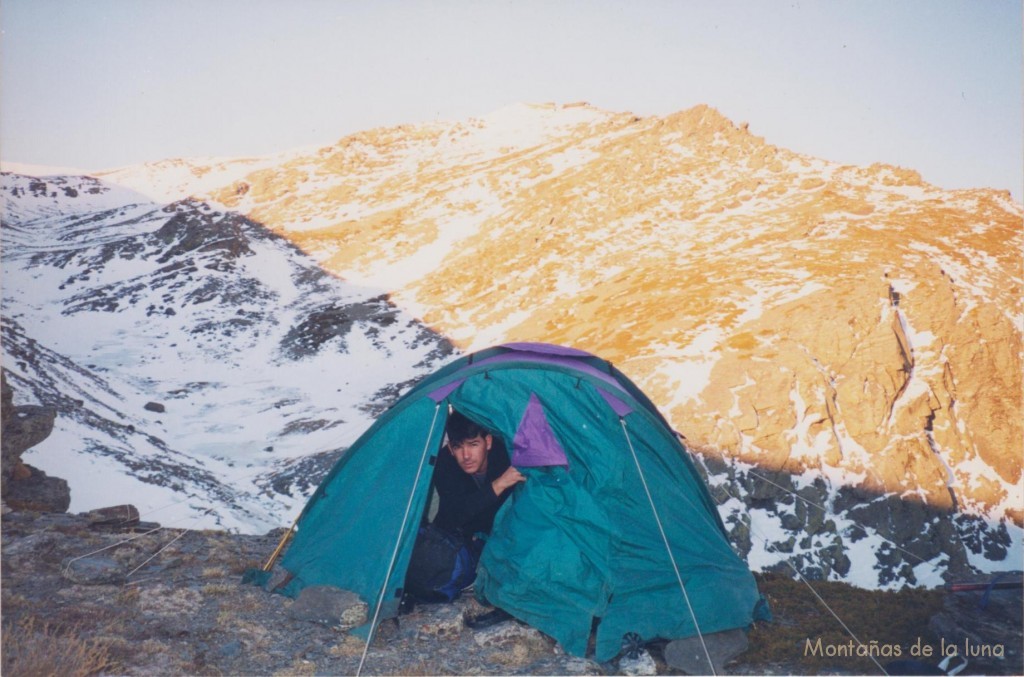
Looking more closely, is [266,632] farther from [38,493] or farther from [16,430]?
[16,430]

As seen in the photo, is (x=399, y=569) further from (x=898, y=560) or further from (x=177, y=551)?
(x=898, y=560)

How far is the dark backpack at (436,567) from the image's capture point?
769 cm

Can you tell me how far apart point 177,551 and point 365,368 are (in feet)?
92.7

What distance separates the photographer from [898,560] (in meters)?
19.5

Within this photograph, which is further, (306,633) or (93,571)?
(93,571)

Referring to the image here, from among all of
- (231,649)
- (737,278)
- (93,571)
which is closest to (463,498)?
(231,649)

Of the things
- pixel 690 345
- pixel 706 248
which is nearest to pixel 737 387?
pixel 690 345

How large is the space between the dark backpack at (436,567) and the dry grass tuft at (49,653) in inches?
122

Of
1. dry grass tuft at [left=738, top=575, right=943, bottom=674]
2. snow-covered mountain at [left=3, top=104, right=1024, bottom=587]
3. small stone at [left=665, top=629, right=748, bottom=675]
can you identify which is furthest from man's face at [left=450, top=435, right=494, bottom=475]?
snow-covered mountain at [left=3, top=104, right=1024, bottom=587]

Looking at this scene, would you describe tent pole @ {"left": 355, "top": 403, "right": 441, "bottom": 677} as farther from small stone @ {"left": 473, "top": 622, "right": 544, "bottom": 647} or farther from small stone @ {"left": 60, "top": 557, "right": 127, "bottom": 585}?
small stone @ {"left": 60, "top": 557, "right": 127, "bottom": 585}

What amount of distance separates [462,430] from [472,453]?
1.03 ft

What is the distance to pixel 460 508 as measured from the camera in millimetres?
7945

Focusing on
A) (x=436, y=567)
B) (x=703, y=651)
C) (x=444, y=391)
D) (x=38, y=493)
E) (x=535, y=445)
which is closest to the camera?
(x=703, y=651)

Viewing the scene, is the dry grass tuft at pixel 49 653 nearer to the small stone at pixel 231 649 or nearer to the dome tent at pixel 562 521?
the small stone at pixel 231 649
